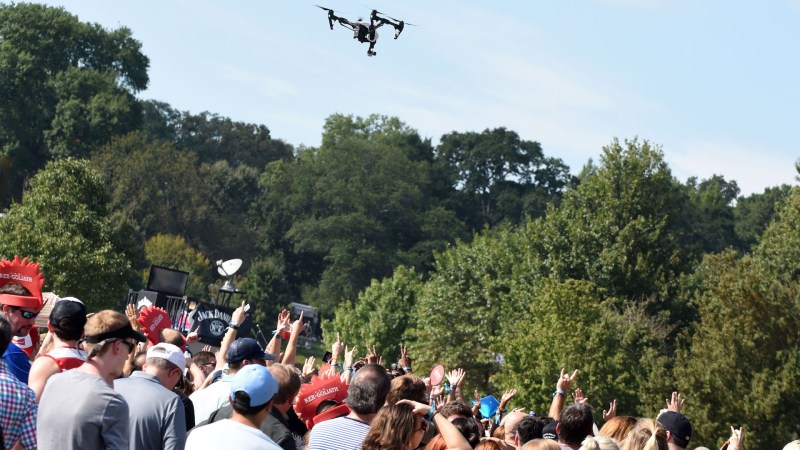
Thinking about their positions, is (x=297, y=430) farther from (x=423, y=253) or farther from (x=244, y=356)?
(x=423, y=253)

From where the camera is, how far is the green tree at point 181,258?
83.6 m

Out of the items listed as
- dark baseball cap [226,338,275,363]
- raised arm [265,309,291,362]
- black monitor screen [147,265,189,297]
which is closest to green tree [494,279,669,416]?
black monitor screen [147,265,189,297]

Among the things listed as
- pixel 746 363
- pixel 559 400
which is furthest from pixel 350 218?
pixel 559 400

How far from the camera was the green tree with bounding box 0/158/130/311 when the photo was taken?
157 ft

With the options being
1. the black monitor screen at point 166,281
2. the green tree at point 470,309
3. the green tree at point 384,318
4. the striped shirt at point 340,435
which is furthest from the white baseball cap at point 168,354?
the green tree at point 384,318

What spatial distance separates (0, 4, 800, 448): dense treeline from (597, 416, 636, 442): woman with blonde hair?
4.99 meters

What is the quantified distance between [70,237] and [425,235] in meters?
52.4

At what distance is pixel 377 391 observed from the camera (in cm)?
722

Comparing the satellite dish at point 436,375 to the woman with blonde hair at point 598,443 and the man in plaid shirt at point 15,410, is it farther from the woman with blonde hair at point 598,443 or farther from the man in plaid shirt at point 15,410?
the man in plaid shirt at point 15,410

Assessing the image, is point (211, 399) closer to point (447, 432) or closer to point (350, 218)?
point (447, 432)

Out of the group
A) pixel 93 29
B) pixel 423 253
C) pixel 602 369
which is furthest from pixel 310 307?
pixel 602 369

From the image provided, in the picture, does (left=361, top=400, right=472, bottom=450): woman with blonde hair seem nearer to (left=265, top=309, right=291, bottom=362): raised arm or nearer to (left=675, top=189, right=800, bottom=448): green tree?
(left=265, top=309, right=291, bottom=362): raised arm

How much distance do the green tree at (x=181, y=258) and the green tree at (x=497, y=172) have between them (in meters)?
29.0

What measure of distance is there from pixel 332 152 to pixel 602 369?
66.3 m
